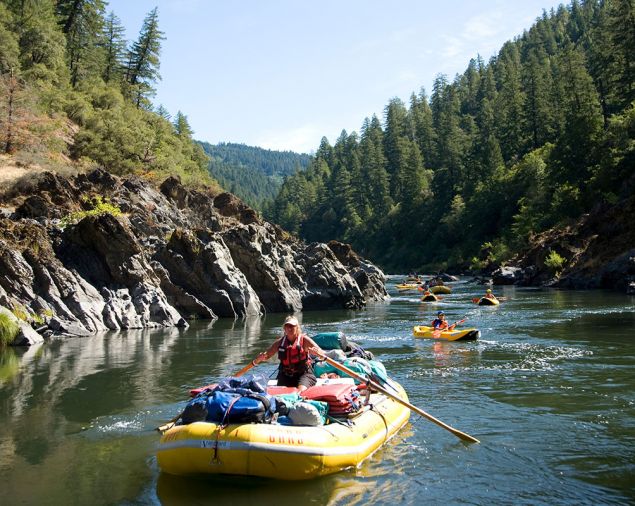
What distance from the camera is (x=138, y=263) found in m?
30.7

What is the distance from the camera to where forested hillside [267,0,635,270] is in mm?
61125

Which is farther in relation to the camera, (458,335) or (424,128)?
(424,128)

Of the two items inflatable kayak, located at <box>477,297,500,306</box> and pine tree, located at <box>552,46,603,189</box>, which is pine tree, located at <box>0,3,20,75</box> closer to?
inflatable kayak, located at <box>477,297,500,306</box>

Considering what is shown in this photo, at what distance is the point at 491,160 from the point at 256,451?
82332 mm

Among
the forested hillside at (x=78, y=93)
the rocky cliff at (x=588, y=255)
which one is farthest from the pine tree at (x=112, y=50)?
the rocky cliff at (x=588, y=255)

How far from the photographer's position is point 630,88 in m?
61.1

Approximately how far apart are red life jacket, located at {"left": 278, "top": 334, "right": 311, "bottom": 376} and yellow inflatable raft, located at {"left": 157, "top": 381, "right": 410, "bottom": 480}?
2176 millimetres

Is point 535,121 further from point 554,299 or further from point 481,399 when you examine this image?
point 481,399

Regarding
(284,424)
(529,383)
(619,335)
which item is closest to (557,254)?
(619,335)

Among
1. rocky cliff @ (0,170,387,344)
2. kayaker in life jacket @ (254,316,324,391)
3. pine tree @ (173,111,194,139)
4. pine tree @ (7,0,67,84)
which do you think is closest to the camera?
kayaker in life jacket @ (254,316,324,391)

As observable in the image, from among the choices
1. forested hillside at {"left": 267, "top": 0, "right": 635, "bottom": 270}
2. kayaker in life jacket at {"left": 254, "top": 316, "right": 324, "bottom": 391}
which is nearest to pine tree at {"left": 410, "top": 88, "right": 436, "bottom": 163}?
forested hillside at {"left": 267, "top": 0, "right": 635, "bottom": 270}

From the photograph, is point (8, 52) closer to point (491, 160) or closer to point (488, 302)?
point (488, 302)

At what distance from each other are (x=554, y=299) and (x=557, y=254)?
15.3 m

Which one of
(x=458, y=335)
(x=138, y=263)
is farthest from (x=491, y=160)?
(x=458, y=335)
